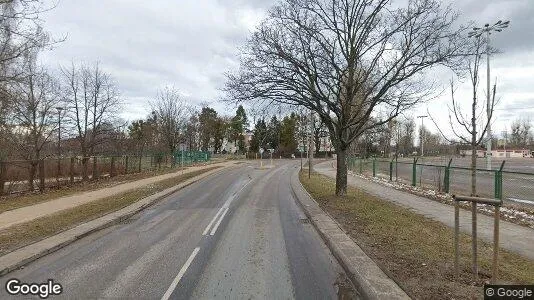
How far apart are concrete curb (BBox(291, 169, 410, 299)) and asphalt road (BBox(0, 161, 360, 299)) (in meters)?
0.18

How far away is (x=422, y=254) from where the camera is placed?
8.22 m

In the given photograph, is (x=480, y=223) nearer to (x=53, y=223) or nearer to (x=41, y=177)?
(x=53, y=223)

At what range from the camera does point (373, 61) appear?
59.5ft

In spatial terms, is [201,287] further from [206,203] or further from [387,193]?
[387,193]

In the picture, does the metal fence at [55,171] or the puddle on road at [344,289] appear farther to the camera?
the metal fence at [55,171]

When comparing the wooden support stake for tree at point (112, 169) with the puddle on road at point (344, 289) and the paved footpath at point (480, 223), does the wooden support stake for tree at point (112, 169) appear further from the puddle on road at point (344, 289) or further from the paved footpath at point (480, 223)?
the puddle on road at point (344, 289)

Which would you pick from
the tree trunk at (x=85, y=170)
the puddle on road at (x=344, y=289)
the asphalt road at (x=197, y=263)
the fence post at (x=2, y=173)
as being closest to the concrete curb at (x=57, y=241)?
the asphalt road at (x=197, y=263)

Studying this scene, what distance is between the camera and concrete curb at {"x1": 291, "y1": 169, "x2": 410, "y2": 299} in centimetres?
606

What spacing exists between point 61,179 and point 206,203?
14015 millimetres

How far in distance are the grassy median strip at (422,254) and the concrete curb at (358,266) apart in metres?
0.17

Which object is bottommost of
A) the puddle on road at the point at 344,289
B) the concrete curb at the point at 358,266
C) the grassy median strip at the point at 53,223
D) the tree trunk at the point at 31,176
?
the grassy median strip at the point at 53,223

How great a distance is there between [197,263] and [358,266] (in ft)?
9.72

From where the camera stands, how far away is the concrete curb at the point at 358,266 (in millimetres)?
6055

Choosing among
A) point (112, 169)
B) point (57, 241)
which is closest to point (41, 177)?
point (112, 169)
